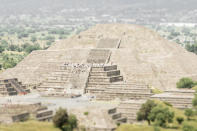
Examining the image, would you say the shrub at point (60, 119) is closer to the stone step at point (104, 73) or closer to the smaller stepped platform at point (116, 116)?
the smaller stepped platform at point (116, 116)

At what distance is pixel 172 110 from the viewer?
126062mm

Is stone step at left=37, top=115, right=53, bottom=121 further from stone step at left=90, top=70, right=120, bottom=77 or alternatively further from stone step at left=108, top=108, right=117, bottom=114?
stone step at left=90, top=70, right=120, bottom=77

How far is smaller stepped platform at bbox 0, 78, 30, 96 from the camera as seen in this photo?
154000 millimetres

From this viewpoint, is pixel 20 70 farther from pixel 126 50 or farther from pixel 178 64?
pixel 178 64

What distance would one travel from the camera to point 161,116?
118 meters

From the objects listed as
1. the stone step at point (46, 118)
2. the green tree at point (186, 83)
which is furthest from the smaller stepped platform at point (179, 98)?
the stone step at point (46, 118)

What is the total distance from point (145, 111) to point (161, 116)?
4.86m

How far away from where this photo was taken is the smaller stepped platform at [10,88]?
505ft

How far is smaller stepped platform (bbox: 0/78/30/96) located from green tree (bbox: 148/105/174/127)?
41.8m

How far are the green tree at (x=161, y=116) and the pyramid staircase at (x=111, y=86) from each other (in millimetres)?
20379

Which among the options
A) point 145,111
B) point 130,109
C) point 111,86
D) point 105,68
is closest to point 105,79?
point 105,68

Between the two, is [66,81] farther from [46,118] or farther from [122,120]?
[46,118]

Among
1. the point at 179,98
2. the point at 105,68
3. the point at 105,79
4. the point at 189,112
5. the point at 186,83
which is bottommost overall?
the point at 189,112

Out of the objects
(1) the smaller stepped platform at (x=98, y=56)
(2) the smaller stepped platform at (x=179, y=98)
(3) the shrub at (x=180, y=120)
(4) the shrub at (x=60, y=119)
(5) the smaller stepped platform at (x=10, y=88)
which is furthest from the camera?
(1) the smaller stepped platform at (x=98, y=56)
